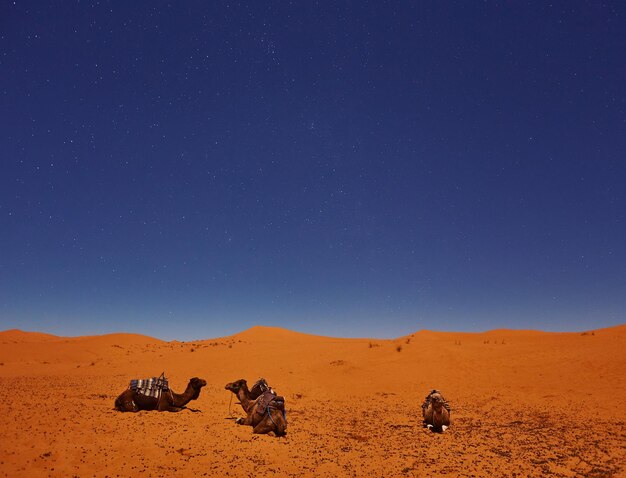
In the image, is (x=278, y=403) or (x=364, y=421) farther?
(x=364, y=421)

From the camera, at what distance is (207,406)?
15766 mm

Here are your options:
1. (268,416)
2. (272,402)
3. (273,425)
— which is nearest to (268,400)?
(272,402)

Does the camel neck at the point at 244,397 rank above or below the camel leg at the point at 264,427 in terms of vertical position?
above

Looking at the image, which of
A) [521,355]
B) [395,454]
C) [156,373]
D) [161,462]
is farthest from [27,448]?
[521,355]

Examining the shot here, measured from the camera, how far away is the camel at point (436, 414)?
12474 mm

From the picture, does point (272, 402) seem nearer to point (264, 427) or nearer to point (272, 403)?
point (272, 403)

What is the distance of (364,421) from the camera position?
1417 centimetres

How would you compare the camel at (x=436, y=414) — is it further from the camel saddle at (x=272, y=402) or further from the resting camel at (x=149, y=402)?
the resting camel at (x=149, y=402)

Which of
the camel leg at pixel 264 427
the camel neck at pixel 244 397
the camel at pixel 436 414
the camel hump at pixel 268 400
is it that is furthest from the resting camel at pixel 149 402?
the camel at pixel 436 414

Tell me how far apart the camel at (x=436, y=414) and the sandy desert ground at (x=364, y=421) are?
33cm

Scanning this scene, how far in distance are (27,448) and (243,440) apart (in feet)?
16.6

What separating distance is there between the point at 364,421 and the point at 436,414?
2827 mm

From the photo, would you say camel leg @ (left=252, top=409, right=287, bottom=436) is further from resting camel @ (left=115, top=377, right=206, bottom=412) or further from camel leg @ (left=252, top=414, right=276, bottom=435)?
resting camel @ (left=115, top=377, right=206, bottom=412)

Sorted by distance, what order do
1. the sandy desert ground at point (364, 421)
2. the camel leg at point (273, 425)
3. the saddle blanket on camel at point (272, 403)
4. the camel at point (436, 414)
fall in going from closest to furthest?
the sandy desert ground at point (364, 421), the camel leg at point (273, 425), the saddle blanket on camel at point (272, 403), the camel at point (436, 414)
